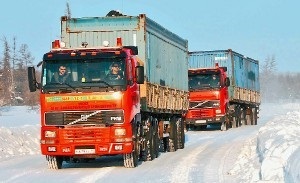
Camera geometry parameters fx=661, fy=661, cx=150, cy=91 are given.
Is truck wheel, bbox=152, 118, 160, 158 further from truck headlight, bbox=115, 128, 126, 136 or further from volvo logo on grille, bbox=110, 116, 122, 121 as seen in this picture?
volvo logo on grille, bbox=110, 116, 122, 121

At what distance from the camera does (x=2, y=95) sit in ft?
267

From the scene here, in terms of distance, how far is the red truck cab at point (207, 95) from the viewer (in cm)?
3228

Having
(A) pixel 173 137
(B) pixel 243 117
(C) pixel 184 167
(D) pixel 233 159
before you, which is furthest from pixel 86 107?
(B) pixel 243 117

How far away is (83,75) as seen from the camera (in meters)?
14.6

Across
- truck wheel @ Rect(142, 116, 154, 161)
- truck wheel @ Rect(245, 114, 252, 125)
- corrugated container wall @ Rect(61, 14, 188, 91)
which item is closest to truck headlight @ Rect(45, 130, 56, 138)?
truck wheel @ Rect(142, 116, 154, 161)

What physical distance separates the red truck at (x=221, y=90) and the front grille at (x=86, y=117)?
58.8 ft

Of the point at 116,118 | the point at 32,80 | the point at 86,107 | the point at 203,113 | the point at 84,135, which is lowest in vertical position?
the point at 203,113

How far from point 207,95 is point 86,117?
18.5 meters

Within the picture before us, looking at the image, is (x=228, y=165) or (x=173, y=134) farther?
(x=173, y=134)

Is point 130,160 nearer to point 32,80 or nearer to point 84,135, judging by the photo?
point 84,135

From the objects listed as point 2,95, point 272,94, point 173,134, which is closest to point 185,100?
point 173,134

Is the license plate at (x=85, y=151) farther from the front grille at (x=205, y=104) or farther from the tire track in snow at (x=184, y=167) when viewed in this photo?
the front grille at (x=205, y=104)

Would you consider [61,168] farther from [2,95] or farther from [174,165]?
[2,95]

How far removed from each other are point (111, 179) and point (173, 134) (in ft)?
26.0
